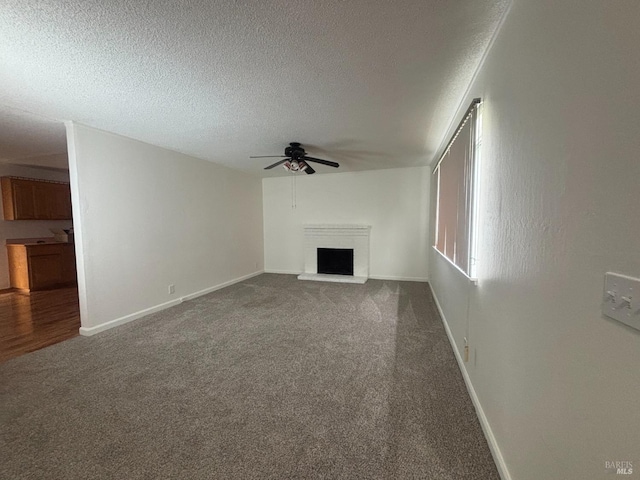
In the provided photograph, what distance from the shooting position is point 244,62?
1.79 m

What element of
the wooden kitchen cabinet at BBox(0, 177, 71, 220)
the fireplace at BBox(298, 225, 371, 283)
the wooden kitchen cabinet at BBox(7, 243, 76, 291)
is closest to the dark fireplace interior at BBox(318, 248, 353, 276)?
the fireplace at BBox(298, 225, 371, 283)

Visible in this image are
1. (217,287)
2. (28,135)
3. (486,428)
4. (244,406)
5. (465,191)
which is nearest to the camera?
(486,428)

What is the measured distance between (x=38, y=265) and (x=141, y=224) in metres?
3.25

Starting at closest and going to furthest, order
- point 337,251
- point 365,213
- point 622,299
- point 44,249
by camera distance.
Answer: point 622,299, point 44,249, point 365,213, point 337,251

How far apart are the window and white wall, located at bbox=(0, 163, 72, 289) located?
750cm

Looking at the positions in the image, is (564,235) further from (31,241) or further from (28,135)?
(31,241)

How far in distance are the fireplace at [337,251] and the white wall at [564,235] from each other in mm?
4085

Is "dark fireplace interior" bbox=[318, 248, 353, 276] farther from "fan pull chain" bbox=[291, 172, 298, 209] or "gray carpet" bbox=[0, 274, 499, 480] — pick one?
"gray carpet" bbox=[0, 274, 499, 480]

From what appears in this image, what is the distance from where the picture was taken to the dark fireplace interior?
5.72 m

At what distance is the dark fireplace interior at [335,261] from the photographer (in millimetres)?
5723

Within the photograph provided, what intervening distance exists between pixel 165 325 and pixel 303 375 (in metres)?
2.02

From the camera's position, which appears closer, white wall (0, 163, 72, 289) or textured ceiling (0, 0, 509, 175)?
textured ceiling (0, 0, 509, 175)

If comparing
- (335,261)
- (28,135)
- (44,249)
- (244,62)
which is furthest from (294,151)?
(44,249)

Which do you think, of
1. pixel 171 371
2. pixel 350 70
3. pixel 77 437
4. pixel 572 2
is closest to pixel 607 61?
pixel 572 2
